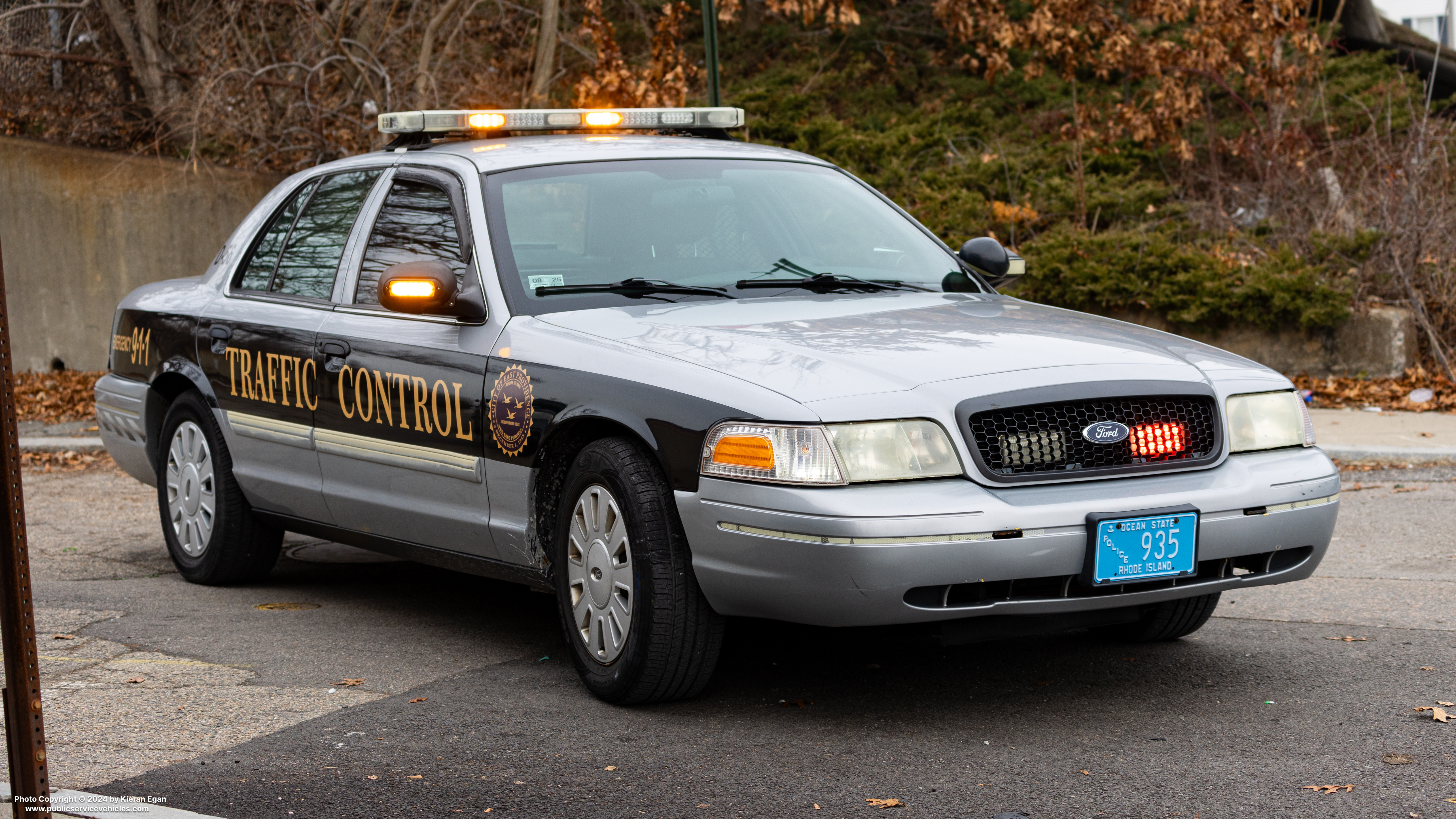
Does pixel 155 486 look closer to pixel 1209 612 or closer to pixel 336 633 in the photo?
pixel 336 633

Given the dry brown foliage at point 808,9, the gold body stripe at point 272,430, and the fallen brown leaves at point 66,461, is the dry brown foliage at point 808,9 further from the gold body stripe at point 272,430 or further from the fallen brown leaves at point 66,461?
the gold body stripe at point 272,430

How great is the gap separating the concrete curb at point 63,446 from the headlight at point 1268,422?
8.76 meters

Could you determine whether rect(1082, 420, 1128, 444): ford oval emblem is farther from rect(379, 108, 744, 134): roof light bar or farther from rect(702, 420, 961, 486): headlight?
rect(379, 108, 744, 134): roof light bar

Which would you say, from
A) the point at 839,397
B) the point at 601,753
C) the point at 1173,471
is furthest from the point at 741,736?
the point at 1173,471

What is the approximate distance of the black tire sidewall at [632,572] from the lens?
4.41 m

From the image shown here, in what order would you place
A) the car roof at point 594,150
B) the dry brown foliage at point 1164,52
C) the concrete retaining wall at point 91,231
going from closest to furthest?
the car roof at point 594,150 → the dry brown foliage at point 1164,52 → the concrete retaining wall at point 91,231

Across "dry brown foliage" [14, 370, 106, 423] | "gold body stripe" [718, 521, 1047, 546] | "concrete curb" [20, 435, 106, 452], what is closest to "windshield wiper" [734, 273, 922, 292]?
"gold body stripe" [718, 521, 1047, 546]

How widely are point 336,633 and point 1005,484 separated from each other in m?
2.79

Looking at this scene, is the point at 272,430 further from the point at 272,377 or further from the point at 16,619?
the point at 16,619

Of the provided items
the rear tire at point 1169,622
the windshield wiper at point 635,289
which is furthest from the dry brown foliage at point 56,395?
the rear tire at point 1169,622

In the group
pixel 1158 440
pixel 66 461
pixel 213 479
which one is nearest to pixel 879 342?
pixel 1158 440

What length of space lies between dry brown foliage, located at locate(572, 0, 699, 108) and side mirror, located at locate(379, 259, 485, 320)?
769 cm

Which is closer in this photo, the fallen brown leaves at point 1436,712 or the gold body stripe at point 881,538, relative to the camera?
the gold body stripe at point 881,538

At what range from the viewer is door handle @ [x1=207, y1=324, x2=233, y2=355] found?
21.0 feet
